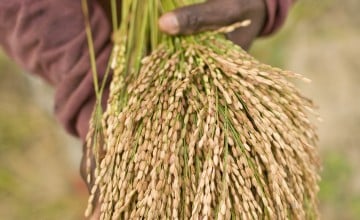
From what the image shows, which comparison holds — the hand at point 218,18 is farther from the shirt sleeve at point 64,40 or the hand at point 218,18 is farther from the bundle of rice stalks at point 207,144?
the shirt sleeve at point 64,40

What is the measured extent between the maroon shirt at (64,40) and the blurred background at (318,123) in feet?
6.51

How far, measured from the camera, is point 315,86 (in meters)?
4.02

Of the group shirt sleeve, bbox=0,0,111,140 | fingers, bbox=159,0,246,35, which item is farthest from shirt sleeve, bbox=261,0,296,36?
shirt sleeve, bbox=0,0,111,140

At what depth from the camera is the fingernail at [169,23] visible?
1428 mm

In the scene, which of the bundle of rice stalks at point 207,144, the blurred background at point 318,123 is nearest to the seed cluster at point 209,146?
the bundle of rice stalks at point 207,144

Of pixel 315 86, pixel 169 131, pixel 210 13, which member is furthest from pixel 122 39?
pixel 315 86

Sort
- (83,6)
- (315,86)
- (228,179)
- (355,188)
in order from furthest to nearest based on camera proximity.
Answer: (315,86)
(355,188)
(83,6)
(228,179)

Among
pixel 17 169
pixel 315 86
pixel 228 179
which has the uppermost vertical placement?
pixel 228 179

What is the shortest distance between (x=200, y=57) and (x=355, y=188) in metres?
2.55

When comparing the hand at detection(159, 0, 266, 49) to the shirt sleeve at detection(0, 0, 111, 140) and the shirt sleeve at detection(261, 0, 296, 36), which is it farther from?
the shirt sleeve at detection(0, 0, 111, 140)

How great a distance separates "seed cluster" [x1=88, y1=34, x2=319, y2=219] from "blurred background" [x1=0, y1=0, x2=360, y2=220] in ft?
7.52

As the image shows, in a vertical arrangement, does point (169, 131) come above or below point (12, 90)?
above

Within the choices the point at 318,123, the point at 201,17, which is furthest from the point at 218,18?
the point at 318,123

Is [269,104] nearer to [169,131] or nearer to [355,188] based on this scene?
[169,131]
